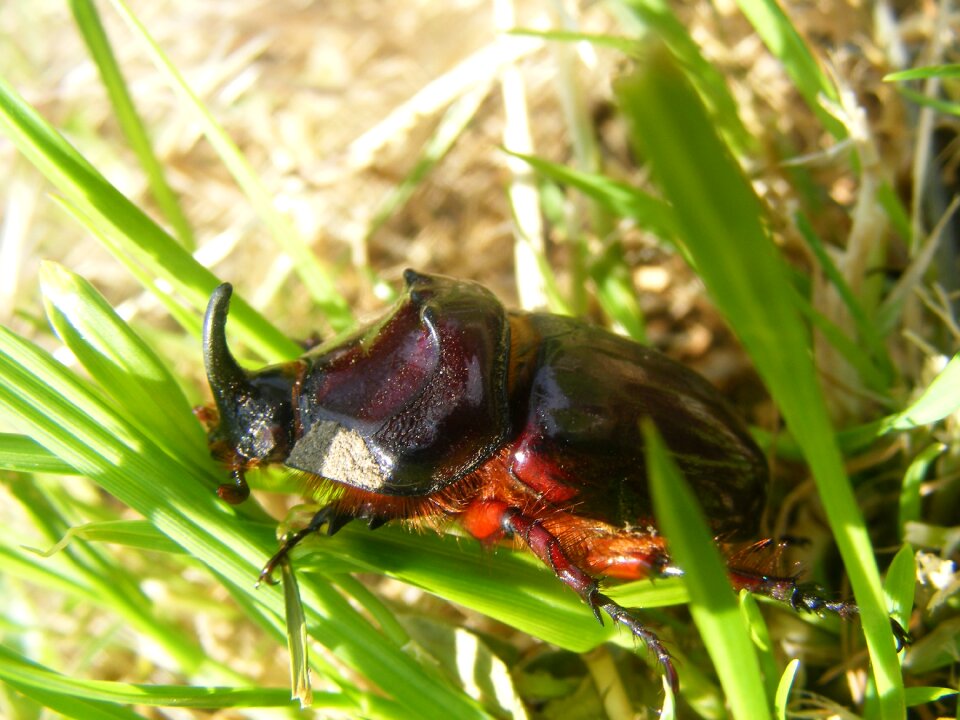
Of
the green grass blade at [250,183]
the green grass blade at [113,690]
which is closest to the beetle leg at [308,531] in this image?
the green grass blade at [113,690]

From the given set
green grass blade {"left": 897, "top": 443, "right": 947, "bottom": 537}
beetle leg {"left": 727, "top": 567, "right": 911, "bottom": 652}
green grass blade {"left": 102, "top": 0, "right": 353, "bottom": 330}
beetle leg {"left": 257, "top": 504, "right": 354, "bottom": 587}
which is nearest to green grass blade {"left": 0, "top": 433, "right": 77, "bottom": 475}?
beetle leg {"left": 257, "top": 504, "right": 354, "bottom": 587}

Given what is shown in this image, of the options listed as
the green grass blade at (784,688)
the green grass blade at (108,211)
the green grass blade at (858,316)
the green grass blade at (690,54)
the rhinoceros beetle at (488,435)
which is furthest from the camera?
the green grass blade at (690,54)

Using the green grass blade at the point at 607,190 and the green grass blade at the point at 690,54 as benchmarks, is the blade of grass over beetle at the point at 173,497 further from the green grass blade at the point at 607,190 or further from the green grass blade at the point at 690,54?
the green grass blade at the point at 690,54

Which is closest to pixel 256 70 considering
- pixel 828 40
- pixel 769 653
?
pixel 828 40

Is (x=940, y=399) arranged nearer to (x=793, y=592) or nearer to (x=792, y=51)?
(x=793, y=592)

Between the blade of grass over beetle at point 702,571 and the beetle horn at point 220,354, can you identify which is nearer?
the blade of grass over beetle at point 702,571

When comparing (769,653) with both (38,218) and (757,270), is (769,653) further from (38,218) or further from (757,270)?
(38,218)

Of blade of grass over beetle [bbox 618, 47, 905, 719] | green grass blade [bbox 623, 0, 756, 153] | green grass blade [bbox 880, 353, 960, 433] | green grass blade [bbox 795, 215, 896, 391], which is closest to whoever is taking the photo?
blade of grass over beetle [bbox 618, 47, 905, 719]

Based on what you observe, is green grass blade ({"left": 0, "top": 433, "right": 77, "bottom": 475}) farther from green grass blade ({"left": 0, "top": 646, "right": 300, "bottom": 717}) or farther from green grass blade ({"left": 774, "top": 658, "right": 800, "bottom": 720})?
green grass blade ({"left": 774, "top": 658, "right": 800, "bottom": 720})
